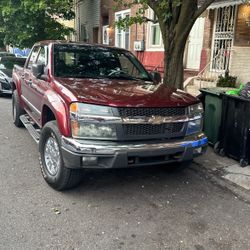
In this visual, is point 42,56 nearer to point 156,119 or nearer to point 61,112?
point 61,112

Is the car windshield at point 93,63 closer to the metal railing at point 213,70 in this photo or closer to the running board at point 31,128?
the running board at point 31,128

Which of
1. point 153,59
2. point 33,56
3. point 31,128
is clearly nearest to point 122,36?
point 153,59

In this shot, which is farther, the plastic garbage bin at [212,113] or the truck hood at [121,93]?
the plastic garbage bin at [212,113]

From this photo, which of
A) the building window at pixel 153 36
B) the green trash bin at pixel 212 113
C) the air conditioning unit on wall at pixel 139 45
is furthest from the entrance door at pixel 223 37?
the green trash bin at pixel 212 113

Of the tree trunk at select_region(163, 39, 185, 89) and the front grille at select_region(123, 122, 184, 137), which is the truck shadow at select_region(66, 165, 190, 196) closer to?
the front grille at select_region(123, 122, 184, 137)

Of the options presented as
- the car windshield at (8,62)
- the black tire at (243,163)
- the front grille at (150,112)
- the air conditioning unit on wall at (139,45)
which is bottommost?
the black tire at (243,163)

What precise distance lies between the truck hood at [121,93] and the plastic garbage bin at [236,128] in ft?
3.71

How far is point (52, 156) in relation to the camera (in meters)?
4.03

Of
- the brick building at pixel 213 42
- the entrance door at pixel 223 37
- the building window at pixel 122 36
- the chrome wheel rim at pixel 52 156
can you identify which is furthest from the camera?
the building window at pixel 122 36

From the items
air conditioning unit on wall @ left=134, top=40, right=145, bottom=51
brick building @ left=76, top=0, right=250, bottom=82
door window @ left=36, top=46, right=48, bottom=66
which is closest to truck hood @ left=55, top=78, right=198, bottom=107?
door window @ left=36, top=46, right=48, bottom=66

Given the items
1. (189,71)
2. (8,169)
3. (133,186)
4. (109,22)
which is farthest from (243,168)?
(109,22)

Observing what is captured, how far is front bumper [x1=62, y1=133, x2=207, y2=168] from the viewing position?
3.37 m

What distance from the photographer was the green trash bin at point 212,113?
5.43m

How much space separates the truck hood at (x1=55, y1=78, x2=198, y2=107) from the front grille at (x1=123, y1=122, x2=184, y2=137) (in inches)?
9.0
